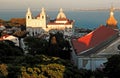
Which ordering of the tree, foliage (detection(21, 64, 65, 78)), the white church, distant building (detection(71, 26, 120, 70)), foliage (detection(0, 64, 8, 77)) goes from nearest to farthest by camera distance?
1. foliage (detection(21, 64, 65, 78))
2. foliage (detection(0, 64, 8, 77))
3. the tree
4. distant building (detection(71, 26, 120, 70))
5. the white church

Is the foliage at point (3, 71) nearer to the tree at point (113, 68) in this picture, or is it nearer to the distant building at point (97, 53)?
the tree at point (113, 68)

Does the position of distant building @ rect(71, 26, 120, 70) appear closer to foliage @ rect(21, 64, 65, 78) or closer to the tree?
the tree

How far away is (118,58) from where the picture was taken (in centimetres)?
2142

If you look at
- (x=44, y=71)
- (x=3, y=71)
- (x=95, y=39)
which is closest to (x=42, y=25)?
(x=95, y=39)

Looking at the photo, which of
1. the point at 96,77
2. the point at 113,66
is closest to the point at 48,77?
the point at 96,77

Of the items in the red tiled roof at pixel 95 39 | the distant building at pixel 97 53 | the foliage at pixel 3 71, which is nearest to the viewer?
the foliage at pixel 3 71

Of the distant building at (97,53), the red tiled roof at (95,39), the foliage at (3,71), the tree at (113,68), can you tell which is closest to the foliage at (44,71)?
the foliage at (3,71)

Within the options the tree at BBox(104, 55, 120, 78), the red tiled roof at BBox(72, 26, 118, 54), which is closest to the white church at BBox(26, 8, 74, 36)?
the red tiled roof at BBox(72, 26, 118, 54)

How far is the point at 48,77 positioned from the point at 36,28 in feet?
227

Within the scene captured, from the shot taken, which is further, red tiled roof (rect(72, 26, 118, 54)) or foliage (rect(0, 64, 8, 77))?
red tiled roof (rect(72, 26, 118, 54))

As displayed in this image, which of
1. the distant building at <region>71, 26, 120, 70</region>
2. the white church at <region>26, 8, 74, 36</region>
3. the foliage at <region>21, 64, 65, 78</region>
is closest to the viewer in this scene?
the foliage at <region>21, 64, 65, 78</region>

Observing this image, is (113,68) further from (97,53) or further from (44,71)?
(97,53)

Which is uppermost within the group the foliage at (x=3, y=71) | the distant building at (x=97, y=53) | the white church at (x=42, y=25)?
the foliage at (x=3, y=71)

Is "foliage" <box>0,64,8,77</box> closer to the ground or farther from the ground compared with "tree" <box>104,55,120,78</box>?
farther from the ground
